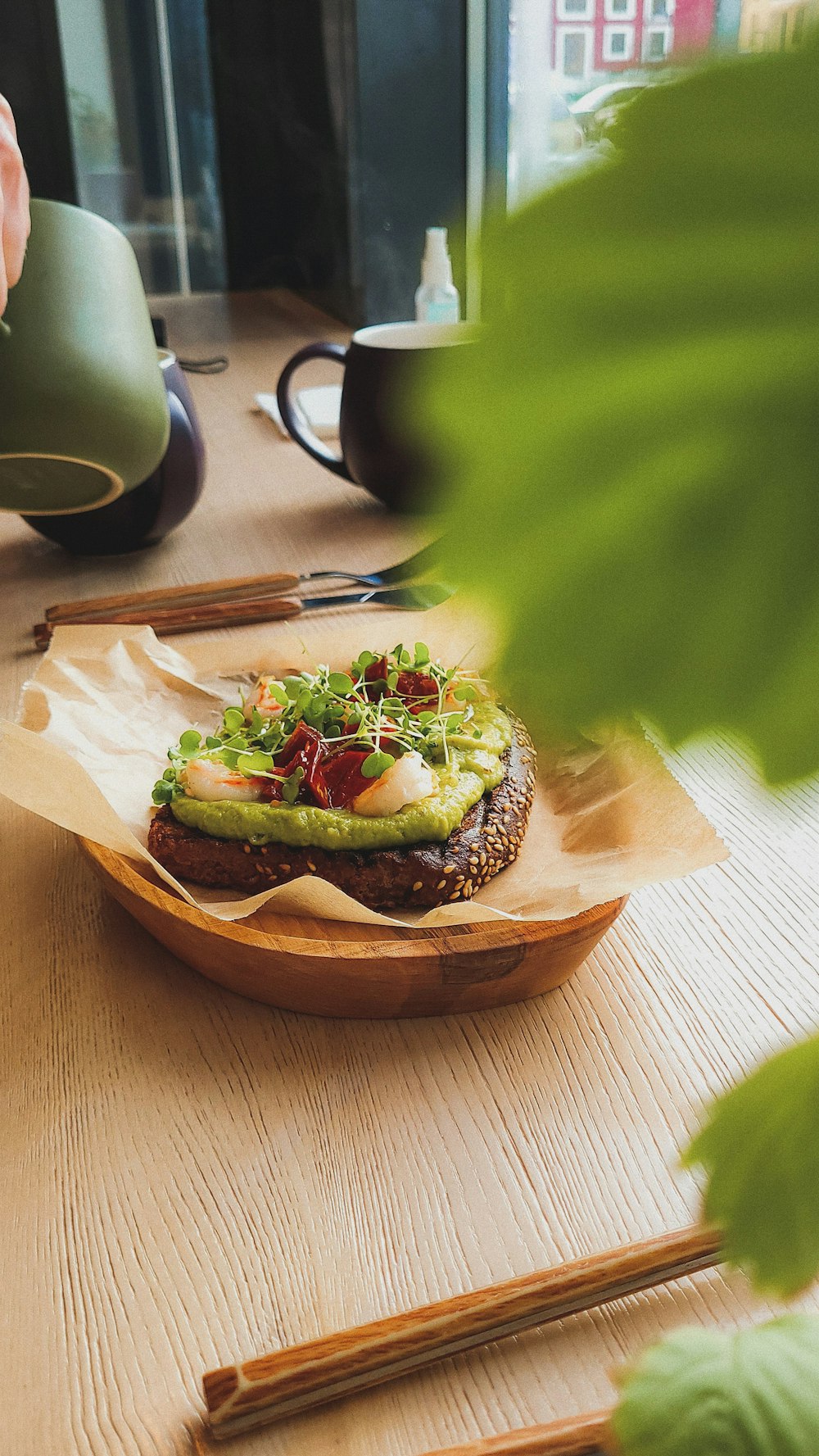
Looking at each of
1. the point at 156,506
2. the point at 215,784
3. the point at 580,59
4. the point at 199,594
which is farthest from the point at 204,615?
the point at 580,59

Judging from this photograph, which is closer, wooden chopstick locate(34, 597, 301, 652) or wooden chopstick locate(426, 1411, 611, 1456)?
wooden chopstick locate(426, 1411, 611, 1456)

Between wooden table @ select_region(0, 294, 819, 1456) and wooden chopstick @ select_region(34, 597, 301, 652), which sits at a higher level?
wooden table @ select_region(0, 294, 819, 1456)

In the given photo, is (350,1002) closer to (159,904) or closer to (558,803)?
(159,904)

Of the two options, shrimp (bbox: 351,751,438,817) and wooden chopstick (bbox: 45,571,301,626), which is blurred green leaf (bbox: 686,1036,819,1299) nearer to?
shrimp (bbox: 351,751,438,817)

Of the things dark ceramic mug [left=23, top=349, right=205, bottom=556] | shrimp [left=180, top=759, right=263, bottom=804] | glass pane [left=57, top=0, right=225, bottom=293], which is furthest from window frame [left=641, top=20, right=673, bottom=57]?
glass pane [left=57, top=0, right=225, bottom=293]

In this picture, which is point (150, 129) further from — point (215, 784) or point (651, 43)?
point (651, 43)
